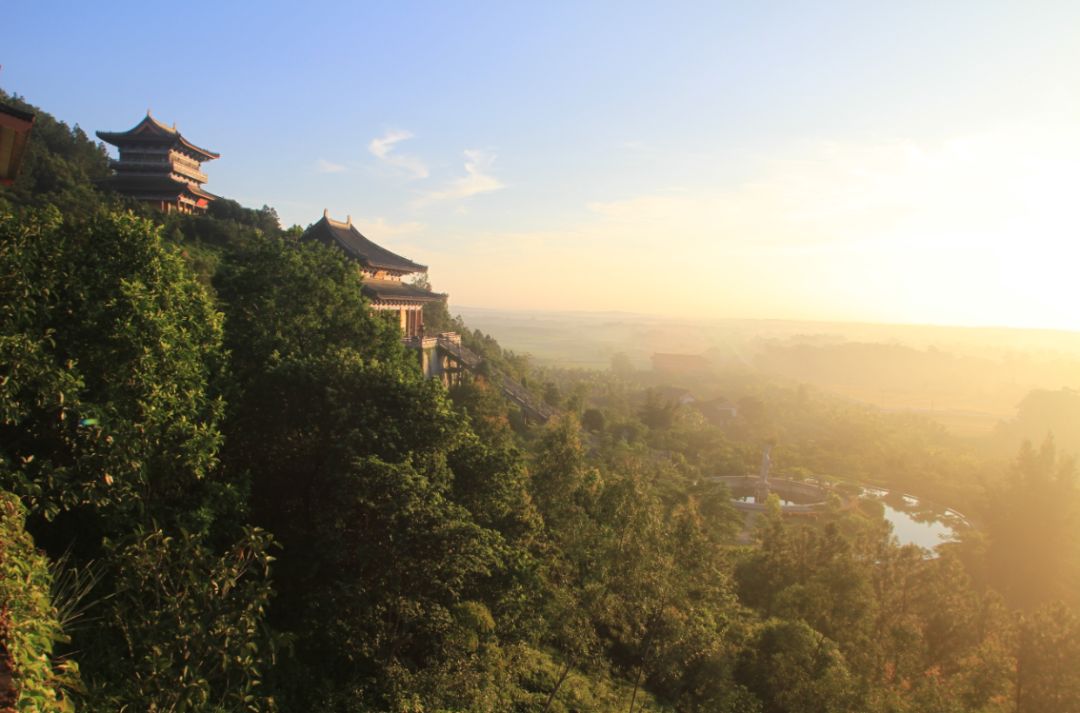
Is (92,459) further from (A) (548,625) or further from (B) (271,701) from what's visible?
(A) (548,625)

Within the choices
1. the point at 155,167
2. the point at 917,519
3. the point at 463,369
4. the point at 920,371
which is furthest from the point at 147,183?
the point at 920,371

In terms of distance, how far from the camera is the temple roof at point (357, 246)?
22.6m

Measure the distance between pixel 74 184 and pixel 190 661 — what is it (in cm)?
2670

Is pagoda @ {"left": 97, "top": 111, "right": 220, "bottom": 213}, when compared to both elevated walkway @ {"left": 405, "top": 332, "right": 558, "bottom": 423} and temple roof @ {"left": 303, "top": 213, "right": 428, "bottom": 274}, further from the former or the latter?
elevated walkway @ {"left": 405, "top": 332, "right": 558, "bottom": 423}

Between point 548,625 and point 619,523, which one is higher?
point 619,523

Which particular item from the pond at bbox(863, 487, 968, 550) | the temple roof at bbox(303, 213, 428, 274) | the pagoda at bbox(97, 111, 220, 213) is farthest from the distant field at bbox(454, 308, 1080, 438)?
the pagoda at bbox(97, 111, 220, 213)

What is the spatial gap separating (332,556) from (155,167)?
28.3 metres

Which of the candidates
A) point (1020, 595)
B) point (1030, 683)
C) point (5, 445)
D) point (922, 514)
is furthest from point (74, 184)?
point (922, 514)

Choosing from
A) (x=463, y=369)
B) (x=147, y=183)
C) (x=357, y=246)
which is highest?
(x=147, y=183)

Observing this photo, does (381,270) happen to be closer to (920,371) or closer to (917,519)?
(917,519)

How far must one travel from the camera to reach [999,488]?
2603cm

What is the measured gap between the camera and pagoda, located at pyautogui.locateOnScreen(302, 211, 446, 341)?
22.2 metres

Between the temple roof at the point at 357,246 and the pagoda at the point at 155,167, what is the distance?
27.0 ft

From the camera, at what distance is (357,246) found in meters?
23.9
